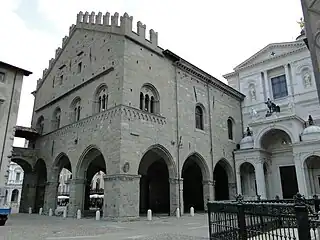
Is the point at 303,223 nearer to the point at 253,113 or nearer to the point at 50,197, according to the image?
the point at 50,197

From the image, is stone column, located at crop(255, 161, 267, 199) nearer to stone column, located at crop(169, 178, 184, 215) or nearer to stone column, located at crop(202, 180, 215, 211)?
stone column, located at crop(202, 180, 215, 211)

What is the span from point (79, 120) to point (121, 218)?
8.24m

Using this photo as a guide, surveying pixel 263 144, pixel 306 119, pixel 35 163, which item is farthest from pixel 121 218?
pixel 306 119

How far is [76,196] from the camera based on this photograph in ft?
59.3

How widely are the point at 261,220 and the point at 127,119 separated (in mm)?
11830

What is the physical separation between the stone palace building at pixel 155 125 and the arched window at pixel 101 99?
70 millimetres

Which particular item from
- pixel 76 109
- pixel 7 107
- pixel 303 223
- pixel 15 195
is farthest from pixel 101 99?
pixel 15 195

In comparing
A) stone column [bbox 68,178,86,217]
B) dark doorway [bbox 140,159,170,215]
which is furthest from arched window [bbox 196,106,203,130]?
stone column [bbox 68,178,86,217]

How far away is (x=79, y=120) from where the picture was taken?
1952 centimetres

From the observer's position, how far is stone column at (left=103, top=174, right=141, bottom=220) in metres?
14.6

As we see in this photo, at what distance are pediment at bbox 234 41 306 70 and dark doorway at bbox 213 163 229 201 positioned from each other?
1186cm

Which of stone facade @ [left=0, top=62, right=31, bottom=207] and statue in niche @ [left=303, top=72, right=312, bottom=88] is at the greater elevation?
statue in niche @ [left=303, top=72, right=312, bottom=88]

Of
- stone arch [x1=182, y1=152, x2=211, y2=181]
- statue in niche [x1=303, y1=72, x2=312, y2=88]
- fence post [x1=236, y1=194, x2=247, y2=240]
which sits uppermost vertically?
statue in niche [x1=303, y1=72, x2=312, y2=88]

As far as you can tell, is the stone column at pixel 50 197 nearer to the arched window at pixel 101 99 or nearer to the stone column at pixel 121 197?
the arched window at pixel 101 99
